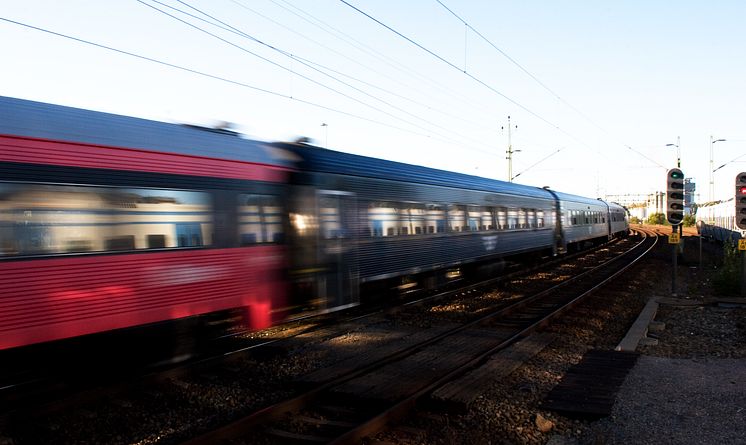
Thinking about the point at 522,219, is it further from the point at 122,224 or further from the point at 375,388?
the point at 122,224

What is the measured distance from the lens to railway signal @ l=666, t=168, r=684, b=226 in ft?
43.2

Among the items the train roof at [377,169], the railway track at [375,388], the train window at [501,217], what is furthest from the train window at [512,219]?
the railway track at [375,388]

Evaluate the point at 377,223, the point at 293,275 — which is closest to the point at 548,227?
the point at 377,223

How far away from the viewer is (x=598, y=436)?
4.73 meters

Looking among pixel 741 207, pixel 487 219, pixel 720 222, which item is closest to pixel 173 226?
pixel 487 219

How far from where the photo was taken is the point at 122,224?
625 centimetres

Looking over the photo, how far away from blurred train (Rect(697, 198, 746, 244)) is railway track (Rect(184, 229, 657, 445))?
89.0ft

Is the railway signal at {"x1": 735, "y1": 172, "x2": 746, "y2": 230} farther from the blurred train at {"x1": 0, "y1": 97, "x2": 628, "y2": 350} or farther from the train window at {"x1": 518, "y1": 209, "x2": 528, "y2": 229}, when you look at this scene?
the blurred train at {"x1": 0, "y1": 97, "x2": 628, "y2": 350}

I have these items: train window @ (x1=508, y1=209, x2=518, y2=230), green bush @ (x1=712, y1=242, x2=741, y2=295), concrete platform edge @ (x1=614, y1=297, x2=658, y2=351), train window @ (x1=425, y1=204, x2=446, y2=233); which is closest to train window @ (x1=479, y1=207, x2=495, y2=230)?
train window @ (x1=508, y1=209, x2=518, y2=230)

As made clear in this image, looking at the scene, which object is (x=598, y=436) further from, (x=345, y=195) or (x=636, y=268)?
(x=636, y=268)

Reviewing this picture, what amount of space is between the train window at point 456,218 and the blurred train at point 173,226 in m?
2.15

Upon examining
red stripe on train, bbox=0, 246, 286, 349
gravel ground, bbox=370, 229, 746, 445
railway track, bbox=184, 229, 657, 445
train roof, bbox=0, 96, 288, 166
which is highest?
train roof, bbox=0, 96, 288, 166

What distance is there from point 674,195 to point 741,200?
57.0 inches

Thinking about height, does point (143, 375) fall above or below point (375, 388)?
above
